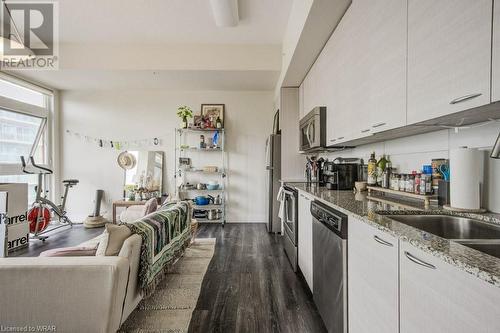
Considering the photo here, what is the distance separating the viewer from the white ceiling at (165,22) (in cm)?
291

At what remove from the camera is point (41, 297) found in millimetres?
1386

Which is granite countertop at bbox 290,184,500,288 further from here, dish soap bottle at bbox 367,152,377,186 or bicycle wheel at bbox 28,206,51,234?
bicycle wheel at bbox 28,206,51,234

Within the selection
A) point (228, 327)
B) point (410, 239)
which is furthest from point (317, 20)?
point (228, 327)

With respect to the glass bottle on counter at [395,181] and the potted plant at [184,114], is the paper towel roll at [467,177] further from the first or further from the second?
the potted plant at [184,114]

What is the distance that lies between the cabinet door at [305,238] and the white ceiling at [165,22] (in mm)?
2306

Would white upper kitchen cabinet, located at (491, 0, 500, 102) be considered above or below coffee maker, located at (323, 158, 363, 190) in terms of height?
above

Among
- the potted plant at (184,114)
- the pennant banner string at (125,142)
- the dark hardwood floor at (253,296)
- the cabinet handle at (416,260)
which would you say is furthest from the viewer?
the pennant banner string at (125,142)

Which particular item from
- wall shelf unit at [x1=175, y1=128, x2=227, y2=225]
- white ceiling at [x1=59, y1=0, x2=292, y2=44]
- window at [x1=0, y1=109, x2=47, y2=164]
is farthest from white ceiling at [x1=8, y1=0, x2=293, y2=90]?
wall shelf unit at [x1=175, y1=128, x2=227, y2=225]

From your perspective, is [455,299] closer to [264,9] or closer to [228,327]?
[228,327]

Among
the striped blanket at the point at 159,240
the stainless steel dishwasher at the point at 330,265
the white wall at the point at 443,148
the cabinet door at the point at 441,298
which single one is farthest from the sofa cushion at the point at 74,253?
the white wall at the point at 443,148

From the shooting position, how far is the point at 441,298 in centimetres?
73

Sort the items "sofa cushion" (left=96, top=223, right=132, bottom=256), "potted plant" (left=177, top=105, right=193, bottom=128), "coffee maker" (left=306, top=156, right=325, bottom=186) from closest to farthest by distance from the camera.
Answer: "sofa cushion" (left=96, top=223, right=132, bottom=256)
"coffee maker" (left=306, top=156, right=325, bottom=186)
"potted plant" (left=177, top=105, right=193, bottom=128)

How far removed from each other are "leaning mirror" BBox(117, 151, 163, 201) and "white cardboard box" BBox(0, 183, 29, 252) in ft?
5.10

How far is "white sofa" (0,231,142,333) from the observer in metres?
1.38
